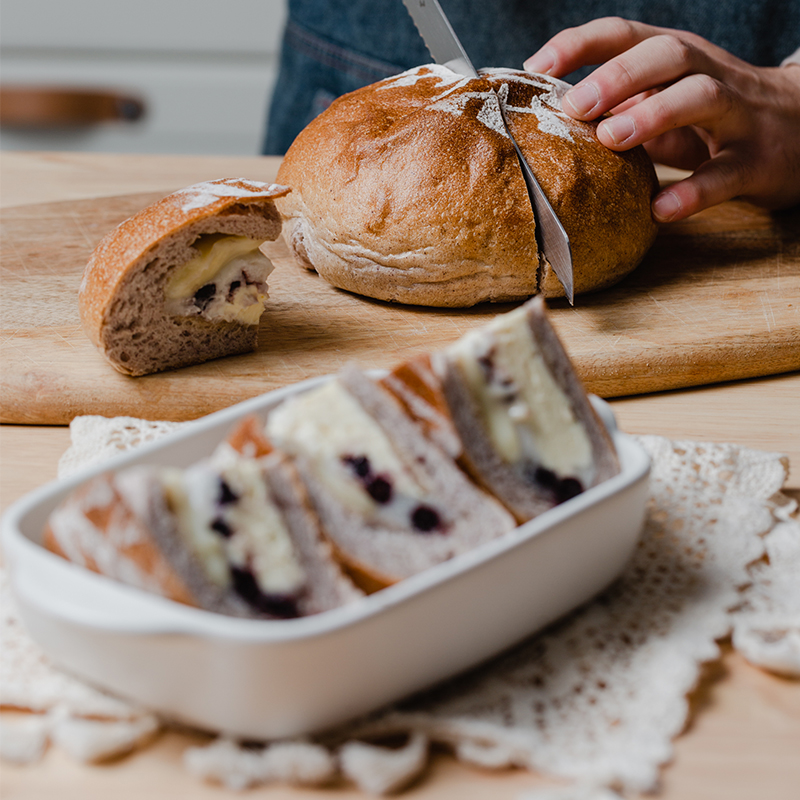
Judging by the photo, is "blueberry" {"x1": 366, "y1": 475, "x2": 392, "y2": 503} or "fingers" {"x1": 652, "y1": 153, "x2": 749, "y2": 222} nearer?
"blueberry" {"x1": 366, "y1": 475, "x2": 392, "y2": 503}

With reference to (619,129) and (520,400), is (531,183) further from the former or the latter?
(520,400)

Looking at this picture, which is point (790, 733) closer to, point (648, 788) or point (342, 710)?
point (648, 788)

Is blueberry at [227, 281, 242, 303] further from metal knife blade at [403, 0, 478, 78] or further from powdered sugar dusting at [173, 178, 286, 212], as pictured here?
metal knife blade at [403, 0, 478, 78]

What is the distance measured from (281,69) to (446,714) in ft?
8.79

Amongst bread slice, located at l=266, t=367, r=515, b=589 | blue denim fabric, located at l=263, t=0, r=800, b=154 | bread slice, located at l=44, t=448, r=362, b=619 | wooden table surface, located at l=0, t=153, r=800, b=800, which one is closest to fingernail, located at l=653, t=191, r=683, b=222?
wooden table surface, located at l=0, t=153, r=800, b=800

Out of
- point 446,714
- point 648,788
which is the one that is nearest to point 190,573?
point 446,714

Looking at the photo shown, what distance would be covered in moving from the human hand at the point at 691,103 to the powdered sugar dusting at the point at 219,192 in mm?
714

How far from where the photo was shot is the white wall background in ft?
14.1

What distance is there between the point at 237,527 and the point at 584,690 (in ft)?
1.33

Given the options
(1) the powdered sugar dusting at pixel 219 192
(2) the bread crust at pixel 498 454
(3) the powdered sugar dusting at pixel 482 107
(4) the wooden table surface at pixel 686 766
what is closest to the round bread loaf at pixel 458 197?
(3) the powdered sugar dusting at pixel 482 107

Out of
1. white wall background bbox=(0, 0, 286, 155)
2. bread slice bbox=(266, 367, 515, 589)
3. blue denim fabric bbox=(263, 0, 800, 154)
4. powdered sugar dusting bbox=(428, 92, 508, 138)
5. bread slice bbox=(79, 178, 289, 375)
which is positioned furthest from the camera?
white wall background bbox=(0, 0, 286, 155)

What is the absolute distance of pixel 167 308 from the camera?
1.66 meters

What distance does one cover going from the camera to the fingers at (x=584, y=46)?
223 cm

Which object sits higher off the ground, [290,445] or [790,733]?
[290,445]
